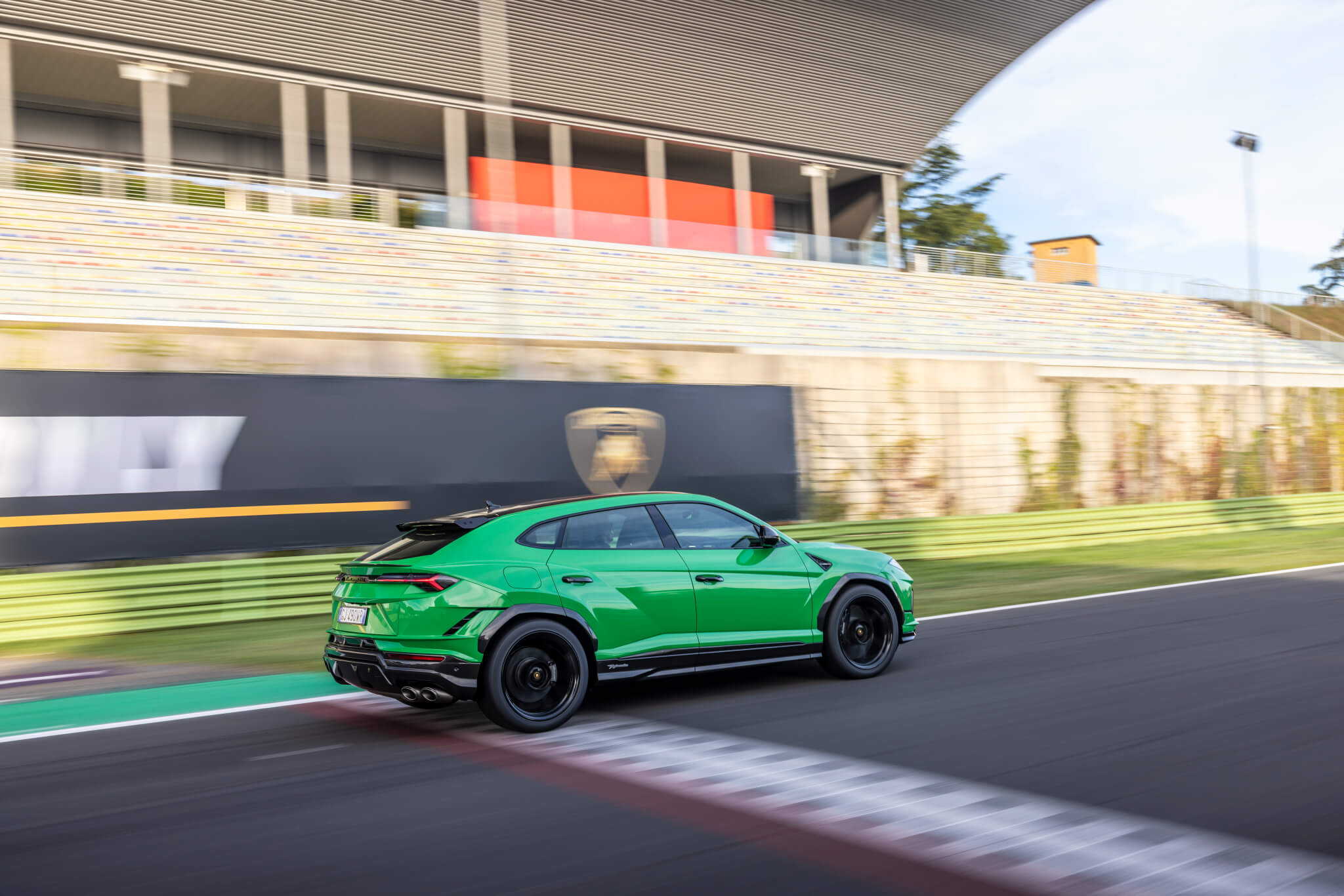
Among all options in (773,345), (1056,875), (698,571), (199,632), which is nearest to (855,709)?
(698,571)

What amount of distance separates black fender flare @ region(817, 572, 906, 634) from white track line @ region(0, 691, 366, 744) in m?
3.40

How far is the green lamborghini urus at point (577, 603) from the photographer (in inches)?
Result: 243

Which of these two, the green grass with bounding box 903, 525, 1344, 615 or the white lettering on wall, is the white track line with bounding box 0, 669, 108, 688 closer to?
the white lettering on wall

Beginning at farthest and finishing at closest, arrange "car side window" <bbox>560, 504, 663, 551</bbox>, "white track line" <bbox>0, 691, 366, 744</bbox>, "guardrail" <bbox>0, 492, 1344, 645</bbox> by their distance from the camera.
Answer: "guardrail" <bbox>0, 492, 1344, 645</bbox> < "white track line" <bbox>0, 691, 366, 744</bbox> < "car side window" <bbox>560, 504, 663, 551</bbox>

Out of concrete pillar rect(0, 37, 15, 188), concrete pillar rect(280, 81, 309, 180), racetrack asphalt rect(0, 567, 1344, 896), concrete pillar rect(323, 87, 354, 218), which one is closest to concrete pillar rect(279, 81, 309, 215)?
concrete pillar rect(280, 81, 309, 180)

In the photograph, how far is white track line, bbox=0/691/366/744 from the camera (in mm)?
6902

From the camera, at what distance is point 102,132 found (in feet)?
95.3

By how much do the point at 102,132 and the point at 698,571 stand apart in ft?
93.4

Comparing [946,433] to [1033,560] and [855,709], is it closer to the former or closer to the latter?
[1033,560]

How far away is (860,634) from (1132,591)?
6.40 m

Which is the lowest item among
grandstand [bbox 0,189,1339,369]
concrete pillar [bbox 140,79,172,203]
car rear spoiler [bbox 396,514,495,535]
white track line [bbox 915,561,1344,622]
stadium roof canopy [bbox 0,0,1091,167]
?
white track line [bbox 915,561,1344,622]

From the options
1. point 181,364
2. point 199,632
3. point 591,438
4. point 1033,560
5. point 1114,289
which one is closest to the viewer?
point 199,632

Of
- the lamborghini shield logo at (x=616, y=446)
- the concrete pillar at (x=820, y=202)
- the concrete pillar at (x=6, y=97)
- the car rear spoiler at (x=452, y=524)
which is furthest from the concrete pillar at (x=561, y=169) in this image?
the car rear spoiler at (x=452, y=524)

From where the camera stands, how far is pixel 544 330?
21.9 meters
